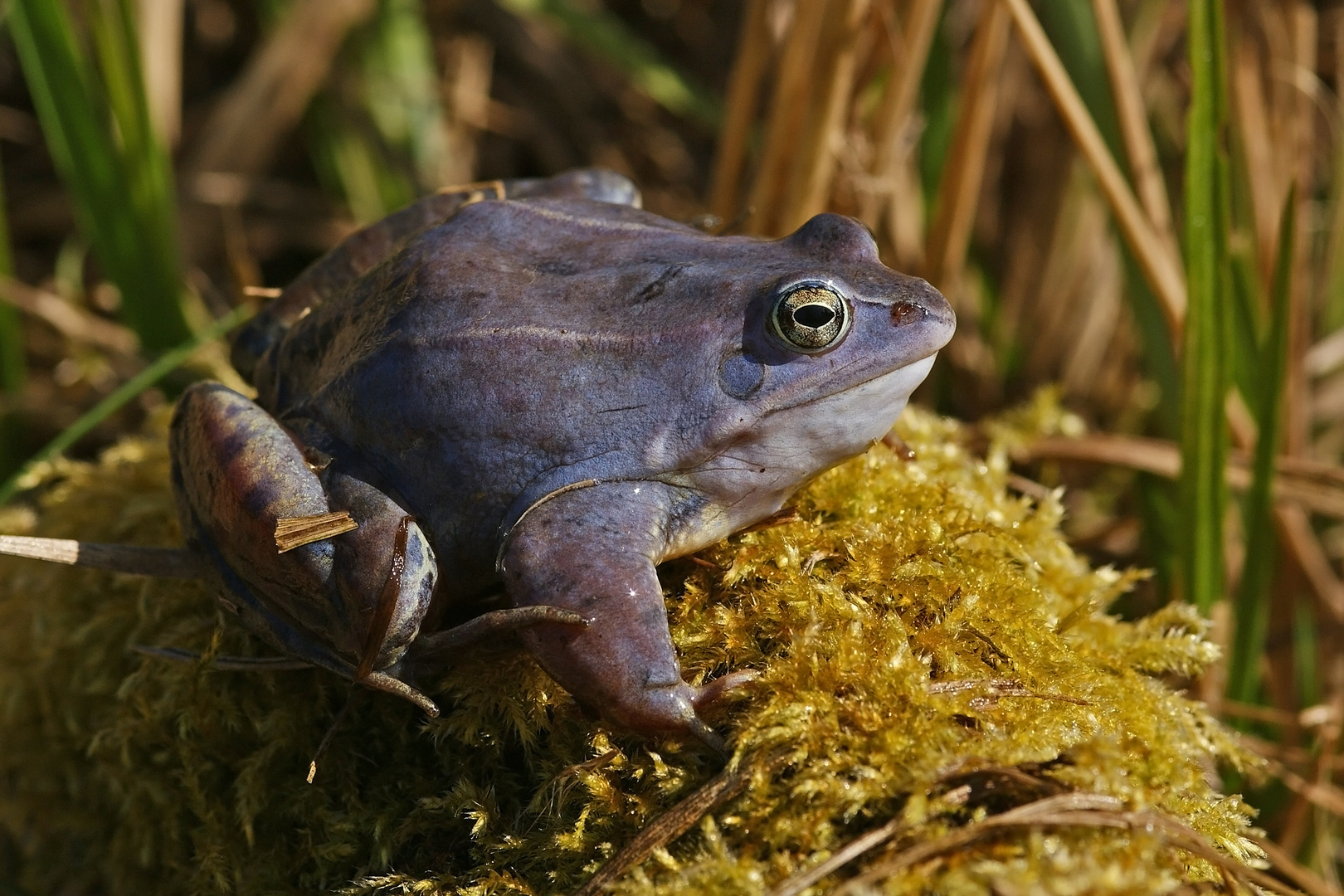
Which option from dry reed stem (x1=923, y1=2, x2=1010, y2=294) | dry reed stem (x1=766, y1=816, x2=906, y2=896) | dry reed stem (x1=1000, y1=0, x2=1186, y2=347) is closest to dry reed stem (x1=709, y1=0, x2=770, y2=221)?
dry reed stem (x1=923, y1=2, x2=1010, y2=294)

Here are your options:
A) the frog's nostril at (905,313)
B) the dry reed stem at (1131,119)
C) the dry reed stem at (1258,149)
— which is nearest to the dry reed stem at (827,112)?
the dry reed stem at (1131,119)

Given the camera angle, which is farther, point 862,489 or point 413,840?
point 862,489

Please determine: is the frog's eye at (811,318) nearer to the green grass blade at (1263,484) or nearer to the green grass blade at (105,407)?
the green grass blade at (1263,484)

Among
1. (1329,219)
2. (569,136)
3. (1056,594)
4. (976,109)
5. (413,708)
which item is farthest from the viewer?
(569,136)

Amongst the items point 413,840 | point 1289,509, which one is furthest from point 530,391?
point 1289,509

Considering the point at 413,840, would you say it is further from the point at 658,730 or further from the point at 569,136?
the point at 569,136

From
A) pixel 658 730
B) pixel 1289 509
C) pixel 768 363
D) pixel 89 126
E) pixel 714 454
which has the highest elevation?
pixel 89 126

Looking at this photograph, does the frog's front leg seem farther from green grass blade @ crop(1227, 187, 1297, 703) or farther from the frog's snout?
green grass blade @ crop(1227, 187, 1297, 703)
